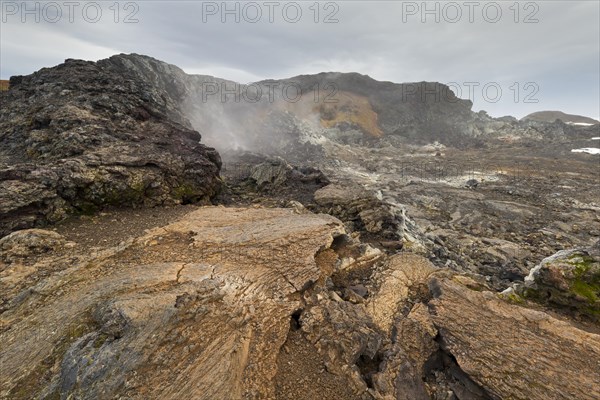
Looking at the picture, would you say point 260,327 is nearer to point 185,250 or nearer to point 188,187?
point 185,250

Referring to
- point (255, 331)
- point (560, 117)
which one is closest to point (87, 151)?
point (255, 331)

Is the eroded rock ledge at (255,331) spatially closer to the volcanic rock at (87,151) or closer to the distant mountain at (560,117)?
the volcanic rock at (87,151)

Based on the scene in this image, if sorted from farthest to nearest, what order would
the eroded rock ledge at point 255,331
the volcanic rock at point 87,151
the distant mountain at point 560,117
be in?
the distant mountain at point 560,117
the volcanic rock at point 87,151
the eroded rock ledge at point 255,331

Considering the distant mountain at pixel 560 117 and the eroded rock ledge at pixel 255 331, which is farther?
the distant mountain at pixel 560 117

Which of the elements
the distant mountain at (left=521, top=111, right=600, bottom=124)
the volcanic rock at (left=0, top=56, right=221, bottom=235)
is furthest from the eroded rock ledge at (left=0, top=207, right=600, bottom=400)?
the distant mountain at (left=521, top=111, right=600, bottom=124)

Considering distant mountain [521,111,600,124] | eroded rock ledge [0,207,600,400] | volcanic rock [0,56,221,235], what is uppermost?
distant mountain [521,111,600,124]

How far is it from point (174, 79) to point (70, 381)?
174 ft

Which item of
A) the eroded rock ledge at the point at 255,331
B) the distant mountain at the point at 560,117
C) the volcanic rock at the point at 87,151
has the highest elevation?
the distant mountain at the point at 560,117

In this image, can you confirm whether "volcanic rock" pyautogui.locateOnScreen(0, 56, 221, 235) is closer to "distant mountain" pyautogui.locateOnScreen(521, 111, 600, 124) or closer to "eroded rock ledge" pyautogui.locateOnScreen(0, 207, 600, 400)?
"eroded rock ledge" pyautogui.locateOnScreen(0, 207, 600, 400)

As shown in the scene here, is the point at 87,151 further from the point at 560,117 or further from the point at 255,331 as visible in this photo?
the point at 560,117

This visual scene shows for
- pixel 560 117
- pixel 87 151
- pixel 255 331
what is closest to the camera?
pixel 255 331

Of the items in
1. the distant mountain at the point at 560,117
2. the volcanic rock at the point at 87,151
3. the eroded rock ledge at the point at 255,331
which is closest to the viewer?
the eroded rock ledge at the point at 255,331

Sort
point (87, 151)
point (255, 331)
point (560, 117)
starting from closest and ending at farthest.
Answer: point (255, 331) → point (87, 151) → point (560, 117)


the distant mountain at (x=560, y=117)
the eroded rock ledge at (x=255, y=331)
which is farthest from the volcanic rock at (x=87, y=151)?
the distant mountain at (x=560, y=117)
